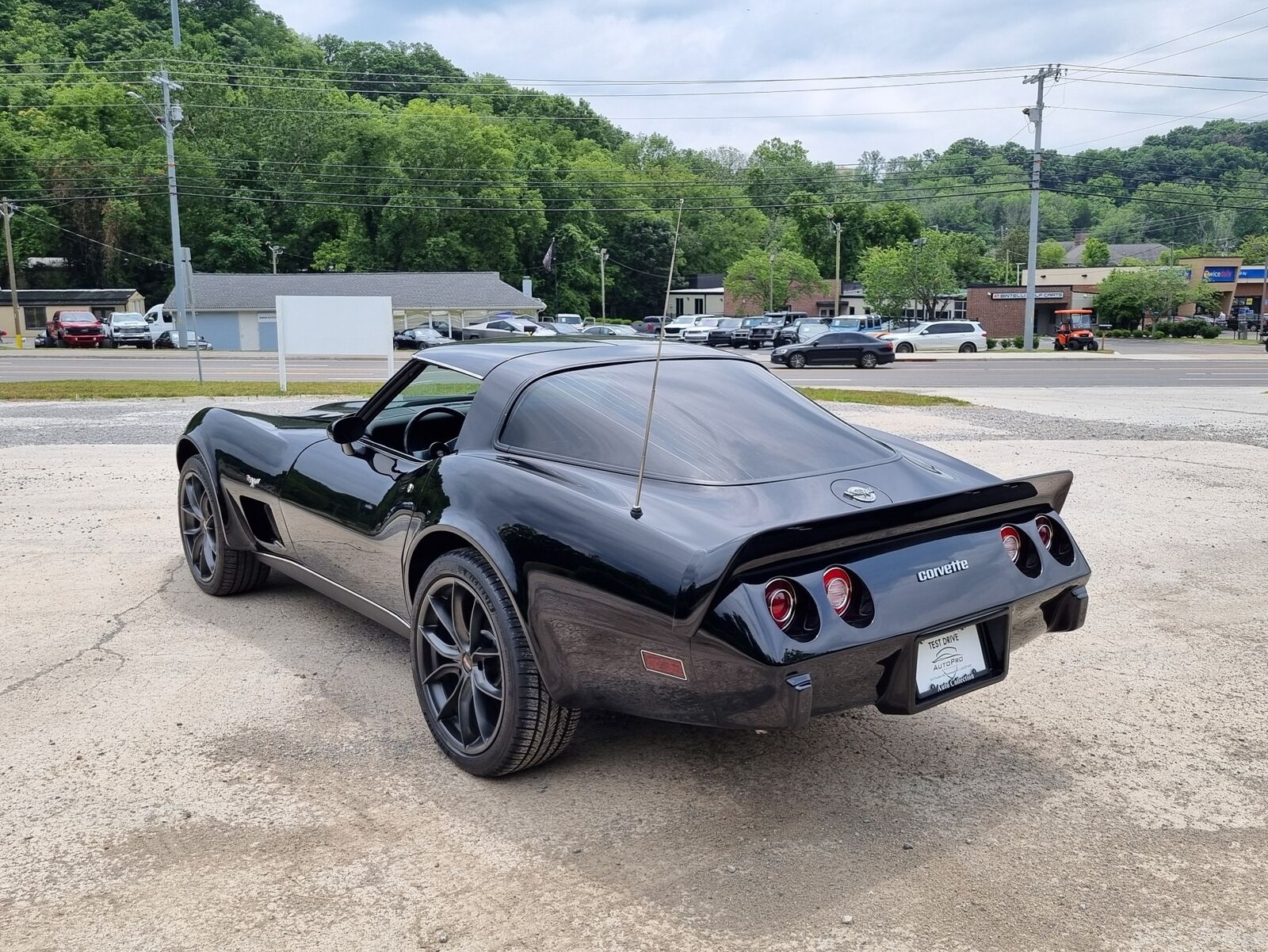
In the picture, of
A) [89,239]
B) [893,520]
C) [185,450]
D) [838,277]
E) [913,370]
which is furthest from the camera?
[838,277]

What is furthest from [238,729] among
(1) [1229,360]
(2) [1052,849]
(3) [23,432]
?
(1) [1229,360]

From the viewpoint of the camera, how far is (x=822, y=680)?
279cm

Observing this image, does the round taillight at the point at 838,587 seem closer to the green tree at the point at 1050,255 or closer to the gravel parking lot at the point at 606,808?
the gravel parking lot at the point at 606,808

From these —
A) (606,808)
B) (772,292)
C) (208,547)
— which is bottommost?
(606,808)

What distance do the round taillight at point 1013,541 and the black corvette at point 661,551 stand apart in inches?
0.6

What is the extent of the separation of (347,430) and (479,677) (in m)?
1.51

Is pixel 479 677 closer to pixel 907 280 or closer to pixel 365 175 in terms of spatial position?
pixel 907 280

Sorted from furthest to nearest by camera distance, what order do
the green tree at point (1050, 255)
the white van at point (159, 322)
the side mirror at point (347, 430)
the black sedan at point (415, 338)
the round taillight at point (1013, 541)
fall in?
the green tree at point (1050, 255)
the white van at point (159, 322)
the black sedan at point (415, 338)
the side mirror at point (347, 430)
the round taillight at point (1013, 541)

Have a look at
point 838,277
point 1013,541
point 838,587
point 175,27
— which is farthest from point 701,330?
point 175,27

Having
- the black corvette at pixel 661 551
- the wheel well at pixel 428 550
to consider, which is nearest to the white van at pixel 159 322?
the black corvette at pixel 661 551

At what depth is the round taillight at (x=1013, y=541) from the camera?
3361 mm

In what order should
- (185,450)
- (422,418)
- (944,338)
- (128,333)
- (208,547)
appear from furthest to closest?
(128,333), (944,338), (185,450), (208,547), (422,418)

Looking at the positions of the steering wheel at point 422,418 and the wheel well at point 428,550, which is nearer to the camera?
the wheel well at point 428,550

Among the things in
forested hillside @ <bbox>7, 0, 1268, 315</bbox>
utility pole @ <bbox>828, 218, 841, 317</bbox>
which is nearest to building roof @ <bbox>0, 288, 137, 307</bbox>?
forested hillside @ <bbox>7, 0, 1268, 315</bbox>
